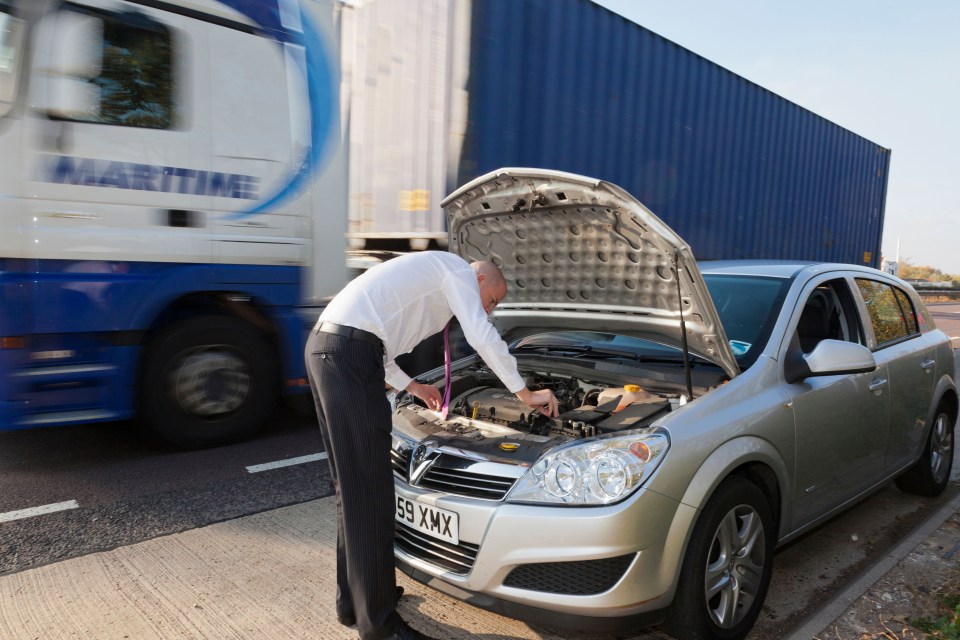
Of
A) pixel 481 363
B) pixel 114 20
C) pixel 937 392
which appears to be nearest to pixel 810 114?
pixel 937 392

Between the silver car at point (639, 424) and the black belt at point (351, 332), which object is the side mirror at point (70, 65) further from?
the black belt at point (351, 332)

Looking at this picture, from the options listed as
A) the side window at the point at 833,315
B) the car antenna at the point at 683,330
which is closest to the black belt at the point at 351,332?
the car antenna at the point at 683,330

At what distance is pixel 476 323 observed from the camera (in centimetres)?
235

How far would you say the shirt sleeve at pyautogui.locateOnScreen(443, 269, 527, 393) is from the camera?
2.35m

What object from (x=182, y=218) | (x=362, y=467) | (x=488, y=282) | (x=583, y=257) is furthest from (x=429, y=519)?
(x=182, y=218)

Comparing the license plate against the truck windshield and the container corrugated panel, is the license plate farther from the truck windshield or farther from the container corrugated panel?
the container corrugated panel

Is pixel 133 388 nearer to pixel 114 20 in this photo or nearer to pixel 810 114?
pixel 114 20

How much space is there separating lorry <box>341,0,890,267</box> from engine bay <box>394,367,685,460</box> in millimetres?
2640

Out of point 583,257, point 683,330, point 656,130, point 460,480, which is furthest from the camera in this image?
point 656,130

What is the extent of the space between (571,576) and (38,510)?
2.95 metres

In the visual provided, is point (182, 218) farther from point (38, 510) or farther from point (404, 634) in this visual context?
point (404, 634)

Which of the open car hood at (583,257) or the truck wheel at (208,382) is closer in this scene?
the open car hood at (583,257)

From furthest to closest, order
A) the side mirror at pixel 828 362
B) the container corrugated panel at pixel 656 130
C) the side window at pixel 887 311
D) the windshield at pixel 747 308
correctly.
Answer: the container corrugated panel at pixel 656 130, the side window at pixel 887 311, the windshield at pixel 747 308, the side mirror at pixel 828 362

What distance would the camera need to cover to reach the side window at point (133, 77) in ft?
13.1
